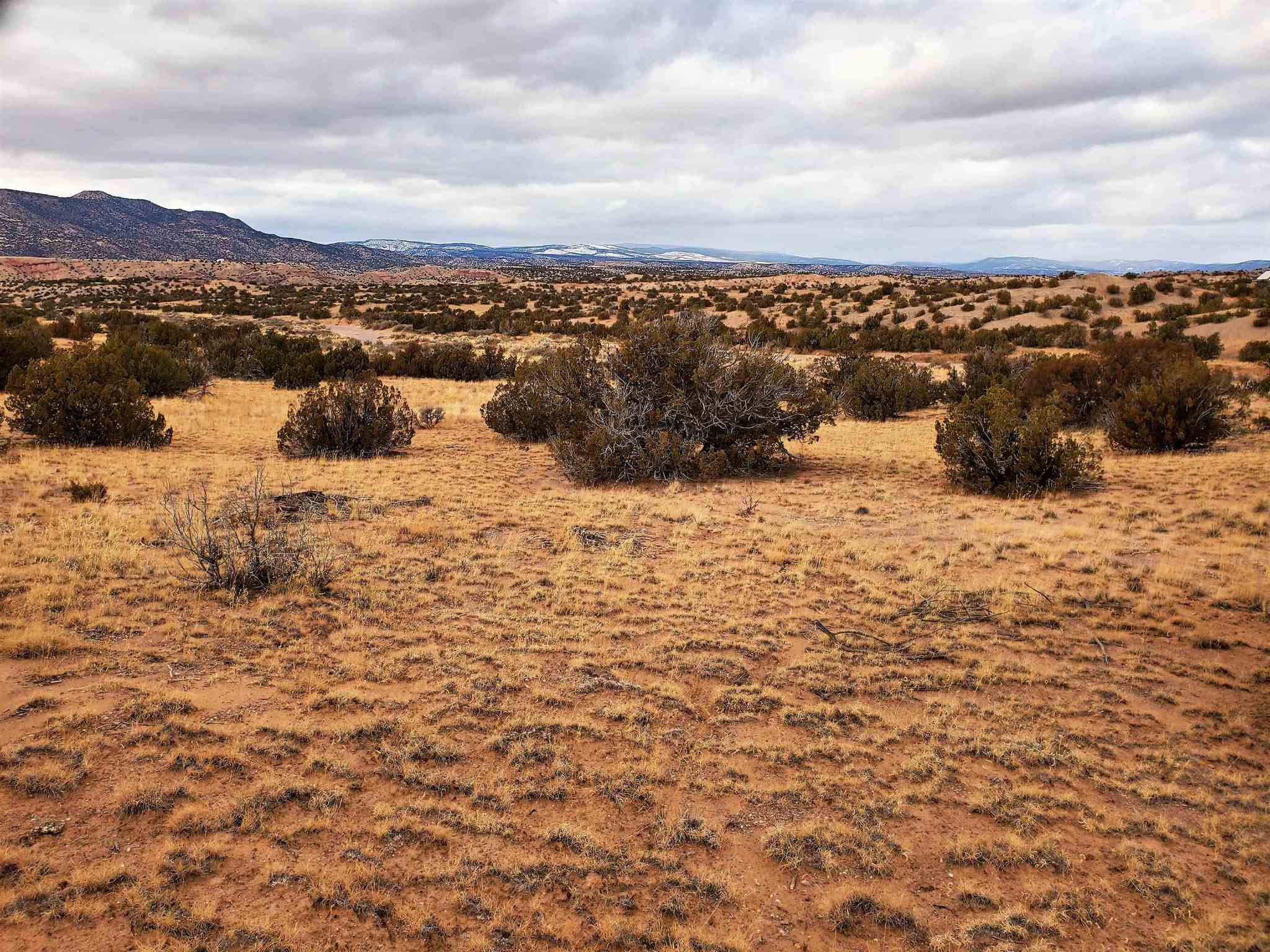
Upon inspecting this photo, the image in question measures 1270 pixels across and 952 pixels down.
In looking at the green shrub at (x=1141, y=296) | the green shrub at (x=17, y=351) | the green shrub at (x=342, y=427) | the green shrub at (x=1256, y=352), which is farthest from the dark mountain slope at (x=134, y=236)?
the green shrub at (x=1256, y=352)

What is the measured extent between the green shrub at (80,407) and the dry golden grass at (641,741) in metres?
4.29

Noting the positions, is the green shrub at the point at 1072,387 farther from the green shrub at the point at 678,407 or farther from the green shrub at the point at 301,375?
the green shrub at the point at 301,375

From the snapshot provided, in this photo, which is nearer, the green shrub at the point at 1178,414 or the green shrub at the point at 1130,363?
the green shrub at the point at 1178,414

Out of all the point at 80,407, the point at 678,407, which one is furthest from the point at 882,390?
the point at 80,407

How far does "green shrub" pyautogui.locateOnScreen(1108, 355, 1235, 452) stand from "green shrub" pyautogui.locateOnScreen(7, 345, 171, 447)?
17.7 m

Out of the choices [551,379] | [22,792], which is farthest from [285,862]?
[551,379]

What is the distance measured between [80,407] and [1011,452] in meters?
15.5

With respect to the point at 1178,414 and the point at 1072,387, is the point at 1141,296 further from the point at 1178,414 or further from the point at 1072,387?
the point at 1178,414

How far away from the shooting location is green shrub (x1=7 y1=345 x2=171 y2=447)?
12.3 meters

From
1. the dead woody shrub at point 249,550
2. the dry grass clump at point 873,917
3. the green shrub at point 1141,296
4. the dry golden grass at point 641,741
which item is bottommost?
the dry grass clump at point 873,917

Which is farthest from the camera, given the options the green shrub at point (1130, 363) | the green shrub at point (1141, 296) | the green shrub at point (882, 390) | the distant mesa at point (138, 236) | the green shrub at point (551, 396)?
the distant mesa at point (138, 236)

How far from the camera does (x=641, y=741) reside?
461cm

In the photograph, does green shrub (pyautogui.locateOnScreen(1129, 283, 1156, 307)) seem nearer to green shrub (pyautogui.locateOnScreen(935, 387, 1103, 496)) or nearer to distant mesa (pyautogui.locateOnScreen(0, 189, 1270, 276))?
green shrub (pyautogui.locateOnScreen(935, 387, 1103, 496))

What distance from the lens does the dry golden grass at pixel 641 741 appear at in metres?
3.24
